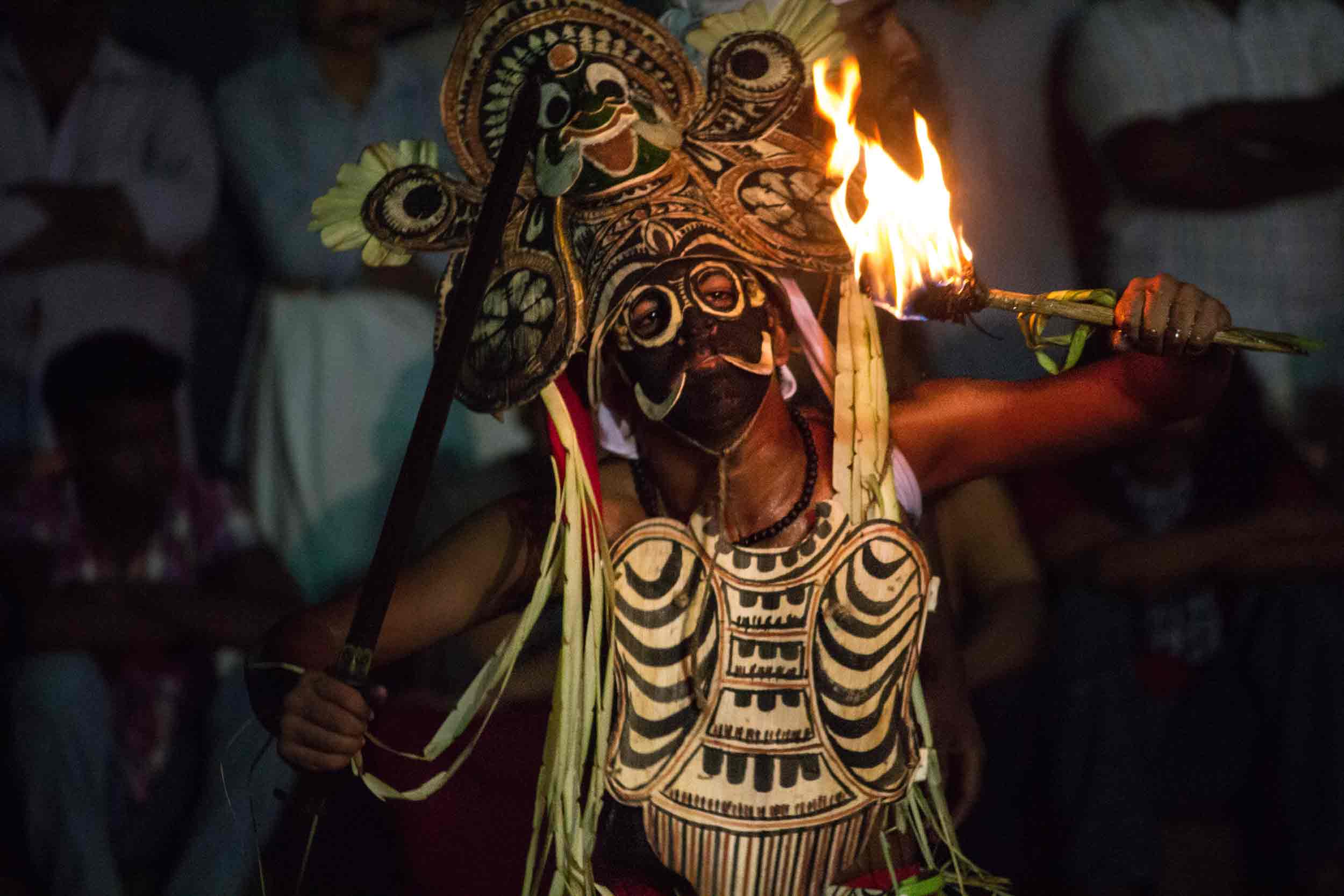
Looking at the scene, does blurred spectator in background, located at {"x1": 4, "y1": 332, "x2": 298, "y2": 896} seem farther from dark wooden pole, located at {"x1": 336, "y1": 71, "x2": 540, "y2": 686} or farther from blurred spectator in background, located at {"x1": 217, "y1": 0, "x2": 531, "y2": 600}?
dark wooden pole, located at {"x1": 336, "y1": 71, "x2": 540, "y2": 686}

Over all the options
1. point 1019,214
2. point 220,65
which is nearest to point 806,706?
point 1019,214

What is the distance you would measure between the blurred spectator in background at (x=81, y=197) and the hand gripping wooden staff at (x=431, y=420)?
277 cm

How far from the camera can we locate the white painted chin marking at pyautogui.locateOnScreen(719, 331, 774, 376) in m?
3.20

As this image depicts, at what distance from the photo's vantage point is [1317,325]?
17.5 ft

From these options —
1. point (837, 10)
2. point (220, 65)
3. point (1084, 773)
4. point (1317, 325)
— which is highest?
point (220, 65)

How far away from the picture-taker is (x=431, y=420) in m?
2.96

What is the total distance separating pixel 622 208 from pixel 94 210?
9.39 ft

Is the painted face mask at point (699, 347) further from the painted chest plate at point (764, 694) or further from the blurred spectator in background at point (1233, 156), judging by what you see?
the blurred spectator in background at point (1233, 156)

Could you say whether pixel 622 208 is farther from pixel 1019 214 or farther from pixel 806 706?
pixel 1019 214

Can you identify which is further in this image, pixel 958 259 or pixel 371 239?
pixel 371 239

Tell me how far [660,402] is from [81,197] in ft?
10.1

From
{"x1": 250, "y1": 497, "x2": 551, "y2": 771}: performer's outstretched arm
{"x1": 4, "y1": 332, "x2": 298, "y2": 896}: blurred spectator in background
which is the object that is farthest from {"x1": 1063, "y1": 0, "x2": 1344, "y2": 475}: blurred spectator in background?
{"x1": 4, "y1": 332, "x2": 298, "y2": 896}: blurred spectator in background

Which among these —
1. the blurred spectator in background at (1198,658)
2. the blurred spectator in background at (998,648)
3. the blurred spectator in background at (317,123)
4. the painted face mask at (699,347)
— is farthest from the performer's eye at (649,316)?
the blurred spectator in background at (317,123)

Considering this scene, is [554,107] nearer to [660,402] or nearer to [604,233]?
[604,233]
